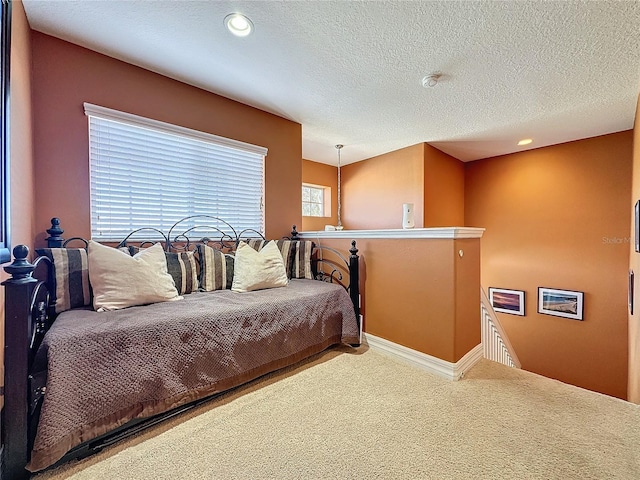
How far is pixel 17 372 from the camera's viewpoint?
42.6 inches

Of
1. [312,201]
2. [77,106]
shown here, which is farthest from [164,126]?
[312,201]

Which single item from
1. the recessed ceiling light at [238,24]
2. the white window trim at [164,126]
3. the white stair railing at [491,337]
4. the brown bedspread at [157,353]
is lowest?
the white stair railing at [491,337]

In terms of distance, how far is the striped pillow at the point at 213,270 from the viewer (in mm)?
2230

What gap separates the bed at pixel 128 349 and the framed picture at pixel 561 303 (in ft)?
10.8

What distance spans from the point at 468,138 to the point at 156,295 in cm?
398

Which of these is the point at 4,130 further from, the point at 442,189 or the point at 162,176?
the point at 442,189

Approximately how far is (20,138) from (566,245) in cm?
554

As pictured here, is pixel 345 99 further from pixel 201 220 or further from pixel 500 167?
pixel 500 167

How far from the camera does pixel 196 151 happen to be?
2.48 meters

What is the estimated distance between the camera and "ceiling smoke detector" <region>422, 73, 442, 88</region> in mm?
2189

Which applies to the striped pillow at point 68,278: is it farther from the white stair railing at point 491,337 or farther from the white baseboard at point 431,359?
the white stair railing at point 491,337

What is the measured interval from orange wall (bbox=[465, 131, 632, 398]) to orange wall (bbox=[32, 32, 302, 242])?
4336 mm

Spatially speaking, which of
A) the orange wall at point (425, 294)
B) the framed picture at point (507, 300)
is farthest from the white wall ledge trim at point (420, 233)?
the framed picture at point (507, 300)

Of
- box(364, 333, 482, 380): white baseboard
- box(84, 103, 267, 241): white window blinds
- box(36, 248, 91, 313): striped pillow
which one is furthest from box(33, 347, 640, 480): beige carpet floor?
box(84, 103, 267, 241): white window blinds
